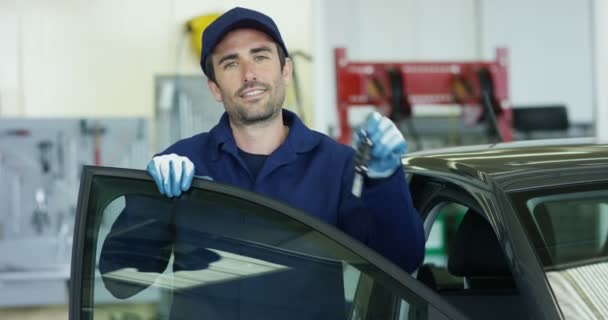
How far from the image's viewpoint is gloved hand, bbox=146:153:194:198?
164 centimetres

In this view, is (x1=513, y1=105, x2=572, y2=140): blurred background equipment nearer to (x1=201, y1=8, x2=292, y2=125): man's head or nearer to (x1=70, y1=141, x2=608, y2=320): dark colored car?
(x1=201, y1=8, x2=292, y2=125): man's head

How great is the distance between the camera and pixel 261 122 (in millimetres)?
2070

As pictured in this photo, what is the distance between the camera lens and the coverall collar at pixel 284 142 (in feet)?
6.75

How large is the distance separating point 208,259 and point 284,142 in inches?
20.2

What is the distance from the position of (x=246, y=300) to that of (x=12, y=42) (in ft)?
13.3

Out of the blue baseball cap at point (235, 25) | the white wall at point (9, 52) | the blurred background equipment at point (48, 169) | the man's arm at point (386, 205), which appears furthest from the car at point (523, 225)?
the white wall at point (9, 52)

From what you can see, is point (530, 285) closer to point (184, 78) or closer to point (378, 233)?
A: point (378, 233)

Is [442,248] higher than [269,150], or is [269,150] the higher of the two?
[269,150]

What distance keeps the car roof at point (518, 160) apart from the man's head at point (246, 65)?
0.40 meters

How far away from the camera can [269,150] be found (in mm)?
2115

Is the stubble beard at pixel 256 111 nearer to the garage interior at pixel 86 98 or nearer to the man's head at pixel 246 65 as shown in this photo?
the man's head at pixel 246 65

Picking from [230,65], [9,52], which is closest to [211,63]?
[230,65]

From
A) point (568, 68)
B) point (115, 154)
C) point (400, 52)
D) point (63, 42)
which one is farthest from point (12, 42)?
point (568, 68)

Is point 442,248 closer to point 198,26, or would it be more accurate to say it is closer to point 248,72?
point 198,26
